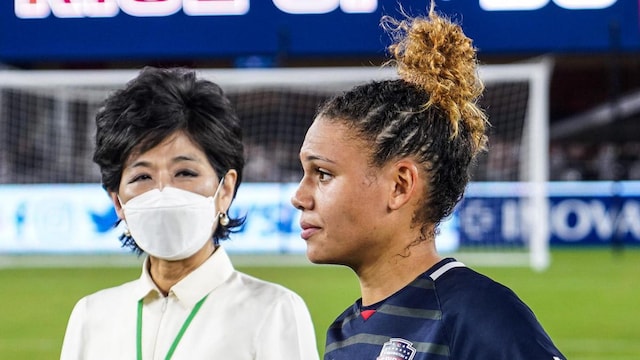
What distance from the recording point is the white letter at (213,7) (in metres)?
9.30

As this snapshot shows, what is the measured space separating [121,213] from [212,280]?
323mm

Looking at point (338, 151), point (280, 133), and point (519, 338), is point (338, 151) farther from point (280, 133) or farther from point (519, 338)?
point (280, 133)

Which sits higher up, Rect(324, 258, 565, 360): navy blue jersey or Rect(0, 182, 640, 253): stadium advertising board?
Rect(324, 258, 565, 360): navy blue jersey

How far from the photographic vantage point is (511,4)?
30.1 feet

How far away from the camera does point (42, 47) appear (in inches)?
371

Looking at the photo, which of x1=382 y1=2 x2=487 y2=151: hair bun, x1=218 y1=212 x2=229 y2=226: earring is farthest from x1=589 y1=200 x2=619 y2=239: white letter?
x1=382 y1=2 x2=487 y2=151: hair bun

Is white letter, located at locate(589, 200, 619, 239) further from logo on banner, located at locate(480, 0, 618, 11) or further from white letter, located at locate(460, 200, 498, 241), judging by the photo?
logo on banner, located at locate(480, 0, 618, 11)

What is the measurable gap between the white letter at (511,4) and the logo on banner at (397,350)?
7.57 m

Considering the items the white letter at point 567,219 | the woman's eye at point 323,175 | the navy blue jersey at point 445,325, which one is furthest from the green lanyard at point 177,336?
the white letter at point 567,219

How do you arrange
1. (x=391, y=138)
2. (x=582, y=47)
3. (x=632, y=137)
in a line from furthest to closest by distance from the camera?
(x=632, y=137), (x=582, y=47), (x=391, y=138)

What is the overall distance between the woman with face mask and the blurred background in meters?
4.24

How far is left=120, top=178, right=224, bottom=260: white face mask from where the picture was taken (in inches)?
104

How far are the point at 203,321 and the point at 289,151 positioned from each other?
949 centimetres

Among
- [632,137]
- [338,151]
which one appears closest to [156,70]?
[338,151]
